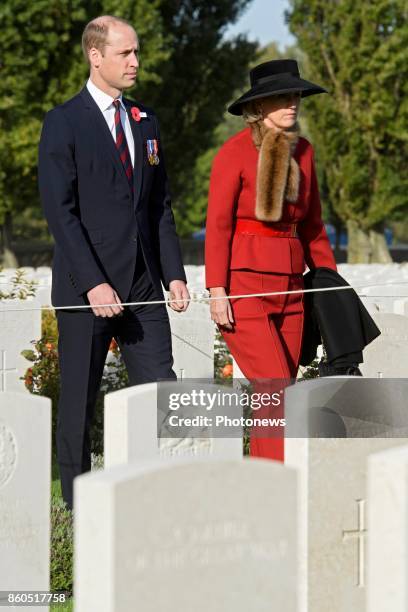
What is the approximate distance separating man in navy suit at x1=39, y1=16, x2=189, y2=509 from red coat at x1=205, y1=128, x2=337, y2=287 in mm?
194

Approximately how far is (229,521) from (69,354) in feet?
7.43

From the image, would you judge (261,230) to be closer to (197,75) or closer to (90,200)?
(90,200)

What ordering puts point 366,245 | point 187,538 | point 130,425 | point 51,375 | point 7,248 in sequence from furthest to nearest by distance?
1. point 366,245
2. point 7,248
3. point 51,375
4. point 130,425
5. point 187,538

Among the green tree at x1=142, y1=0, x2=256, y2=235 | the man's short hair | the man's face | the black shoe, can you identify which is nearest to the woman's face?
the man's face

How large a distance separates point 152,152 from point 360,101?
25896 millimetres

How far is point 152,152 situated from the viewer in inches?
222

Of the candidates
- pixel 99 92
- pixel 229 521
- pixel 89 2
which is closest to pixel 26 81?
pixel 89 2

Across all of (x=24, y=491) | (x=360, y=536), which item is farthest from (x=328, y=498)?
(x=24, y=491)

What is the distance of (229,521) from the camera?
341cm

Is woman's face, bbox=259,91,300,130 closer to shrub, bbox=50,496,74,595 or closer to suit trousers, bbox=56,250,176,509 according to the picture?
suit trousers, bbox=56,250,176,509

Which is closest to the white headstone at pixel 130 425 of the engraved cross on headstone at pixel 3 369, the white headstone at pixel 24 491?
the white headstone at pixel 24 491

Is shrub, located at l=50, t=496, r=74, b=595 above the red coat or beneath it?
beneath

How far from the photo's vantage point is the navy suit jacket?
5426mm

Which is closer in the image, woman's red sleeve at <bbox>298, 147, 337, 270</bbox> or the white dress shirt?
the white dress shirt
